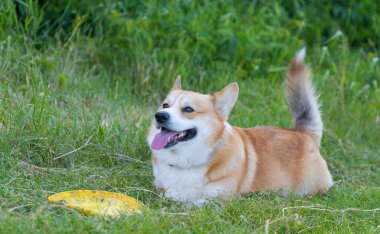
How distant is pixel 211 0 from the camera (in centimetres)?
901

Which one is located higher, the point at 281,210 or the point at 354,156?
the point at 281,210

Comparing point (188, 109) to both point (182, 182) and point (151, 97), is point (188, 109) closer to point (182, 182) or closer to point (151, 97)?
point (182, 182)

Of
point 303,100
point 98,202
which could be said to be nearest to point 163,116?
point 98,202

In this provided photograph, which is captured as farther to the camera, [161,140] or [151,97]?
[151,97]

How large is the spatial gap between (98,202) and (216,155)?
1.09 meters

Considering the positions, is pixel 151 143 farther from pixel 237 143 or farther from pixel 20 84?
pixel 20 84

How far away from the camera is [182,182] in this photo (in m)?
5.18

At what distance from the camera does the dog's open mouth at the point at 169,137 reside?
5094 millimetres

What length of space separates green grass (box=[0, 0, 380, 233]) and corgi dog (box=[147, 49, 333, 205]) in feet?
0.65

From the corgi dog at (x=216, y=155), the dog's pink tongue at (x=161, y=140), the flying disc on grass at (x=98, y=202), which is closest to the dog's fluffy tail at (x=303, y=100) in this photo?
the corgi dog at (x=216, y=155)

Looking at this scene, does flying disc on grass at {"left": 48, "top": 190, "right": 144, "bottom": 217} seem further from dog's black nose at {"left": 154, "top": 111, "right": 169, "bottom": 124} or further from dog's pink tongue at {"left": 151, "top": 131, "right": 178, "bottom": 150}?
dog's black nose at {"left": 154, "top": 111, "right": 169, "bottom": 124}

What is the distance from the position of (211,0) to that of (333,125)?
2408mm

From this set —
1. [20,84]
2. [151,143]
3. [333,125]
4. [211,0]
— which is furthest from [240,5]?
[151,143]

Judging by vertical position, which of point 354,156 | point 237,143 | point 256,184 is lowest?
point 354,156
